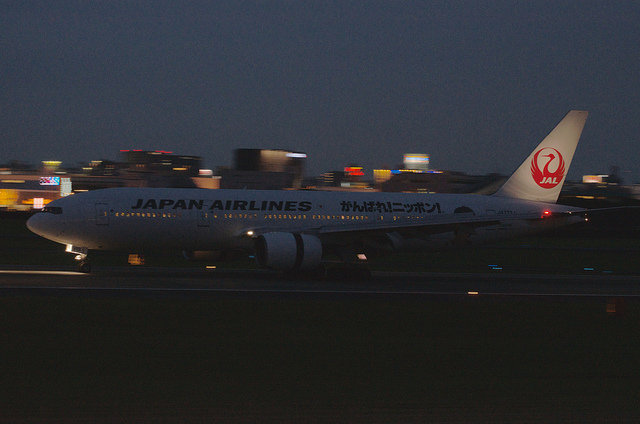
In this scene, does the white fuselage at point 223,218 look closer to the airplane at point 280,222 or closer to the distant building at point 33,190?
the airplane at point 280,222

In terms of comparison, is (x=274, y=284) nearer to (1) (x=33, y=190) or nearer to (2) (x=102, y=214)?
(2) (x=102, y=214)

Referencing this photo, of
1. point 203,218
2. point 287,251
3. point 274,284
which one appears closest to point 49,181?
point 203,218

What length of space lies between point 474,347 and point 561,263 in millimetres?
33084

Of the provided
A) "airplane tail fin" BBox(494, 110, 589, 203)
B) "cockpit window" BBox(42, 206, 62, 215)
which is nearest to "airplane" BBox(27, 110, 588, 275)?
"cockpit window" BBox(42, 206, 62, 215)

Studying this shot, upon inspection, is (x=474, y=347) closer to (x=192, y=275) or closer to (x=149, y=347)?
(x=149, y=347)

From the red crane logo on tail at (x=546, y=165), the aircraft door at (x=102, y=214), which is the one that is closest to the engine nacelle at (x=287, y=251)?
the aircraft door at (x=102, y=214)

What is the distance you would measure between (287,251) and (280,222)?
3.04 m

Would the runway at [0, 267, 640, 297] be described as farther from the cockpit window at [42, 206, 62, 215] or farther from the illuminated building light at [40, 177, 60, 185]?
the illuminated building light at [40, 177, 60, 185]

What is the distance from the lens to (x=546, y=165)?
36.0 metres

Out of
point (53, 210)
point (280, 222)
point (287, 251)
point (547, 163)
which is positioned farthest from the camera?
point (547, 163)

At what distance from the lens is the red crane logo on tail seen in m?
36.1

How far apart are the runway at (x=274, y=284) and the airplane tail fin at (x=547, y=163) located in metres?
4.60

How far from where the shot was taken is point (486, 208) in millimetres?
35000

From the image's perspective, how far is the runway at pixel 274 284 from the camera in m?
23.1
